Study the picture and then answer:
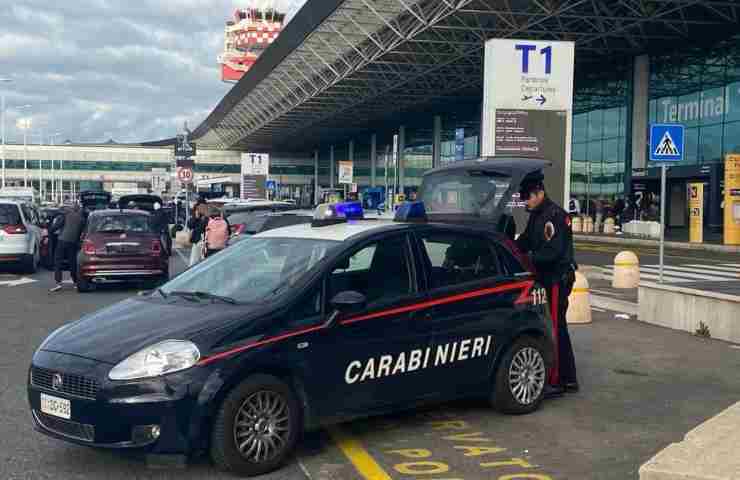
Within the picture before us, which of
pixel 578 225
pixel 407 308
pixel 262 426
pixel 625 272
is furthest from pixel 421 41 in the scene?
pixel 262 426

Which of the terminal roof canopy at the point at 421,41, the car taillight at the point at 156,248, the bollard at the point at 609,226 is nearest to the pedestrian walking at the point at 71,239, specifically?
the car taillight at the point at 156,248

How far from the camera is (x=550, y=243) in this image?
7195 millimetres

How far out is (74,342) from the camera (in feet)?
17.0

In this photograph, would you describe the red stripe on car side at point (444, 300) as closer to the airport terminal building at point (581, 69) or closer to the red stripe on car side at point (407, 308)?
the red stripe on car side at point (407, 308)

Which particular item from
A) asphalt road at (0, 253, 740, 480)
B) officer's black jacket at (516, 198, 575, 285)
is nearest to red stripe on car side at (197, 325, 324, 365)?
asphalt road at (0, 253, 740, 480)

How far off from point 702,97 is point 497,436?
36.9 meters

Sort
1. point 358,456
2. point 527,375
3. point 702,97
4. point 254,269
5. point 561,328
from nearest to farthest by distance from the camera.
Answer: point 358,456
point 254,269
point 527,375
point 561,328
point 702,97

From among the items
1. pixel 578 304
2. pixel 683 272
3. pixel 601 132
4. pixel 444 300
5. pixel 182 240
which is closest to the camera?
pixel 444 300

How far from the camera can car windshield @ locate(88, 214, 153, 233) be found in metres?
15.5

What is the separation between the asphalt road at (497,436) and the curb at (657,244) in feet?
63.3

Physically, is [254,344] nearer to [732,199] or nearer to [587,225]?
[732,199]

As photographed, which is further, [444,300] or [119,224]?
[119,224]

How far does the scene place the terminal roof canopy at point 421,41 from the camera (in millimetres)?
33656

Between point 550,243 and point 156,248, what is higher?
point 550,243
